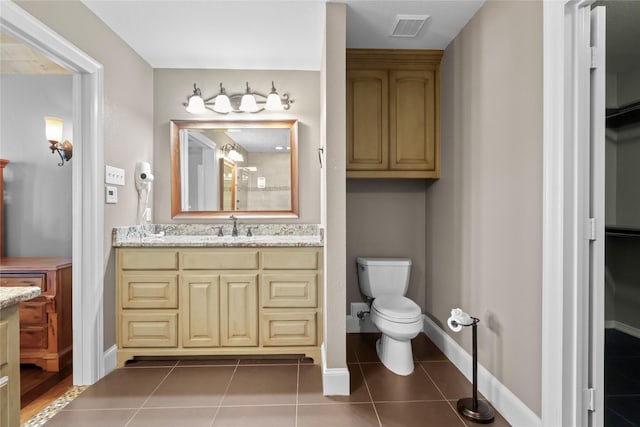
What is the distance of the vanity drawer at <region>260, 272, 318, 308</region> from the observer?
2410 mm

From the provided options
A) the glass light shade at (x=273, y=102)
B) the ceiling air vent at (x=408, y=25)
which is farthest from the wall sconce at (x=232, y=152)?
the ceiling air vent at (x=408, y=25)

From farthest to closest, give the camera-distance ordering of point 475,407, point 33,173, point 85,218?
1. point 33,173
2. point 85,218
3. point 475,407

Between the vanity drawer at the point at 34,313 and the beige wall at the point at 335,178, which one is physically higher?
the beige wall at the point at 335,178

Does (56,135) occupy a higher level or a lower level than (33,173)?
higher

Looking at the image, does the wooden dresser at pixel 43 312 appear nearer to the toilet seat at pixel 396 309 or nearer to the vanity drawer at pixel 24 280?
the vanity drawer at pixel 24 280

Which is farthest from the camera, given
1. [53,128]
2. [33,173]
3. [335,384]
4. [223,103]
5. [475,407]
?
[223,103]

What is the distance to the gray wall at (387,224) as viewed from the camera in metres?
2.96

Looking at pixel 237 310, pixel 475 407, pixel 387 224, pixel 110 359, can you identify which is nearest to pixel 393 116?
pixel 387 224

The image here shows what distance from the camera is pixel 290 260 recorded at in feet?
7.91

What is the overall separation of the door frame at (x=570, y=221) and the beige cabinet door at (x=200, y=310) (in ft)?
6.59

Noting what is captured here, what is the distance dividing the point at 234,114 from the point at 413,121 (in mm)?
1560

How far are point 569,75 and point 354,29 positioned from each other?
4.66 feet

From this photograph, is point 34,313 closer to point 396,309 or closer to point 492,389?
point 396,309

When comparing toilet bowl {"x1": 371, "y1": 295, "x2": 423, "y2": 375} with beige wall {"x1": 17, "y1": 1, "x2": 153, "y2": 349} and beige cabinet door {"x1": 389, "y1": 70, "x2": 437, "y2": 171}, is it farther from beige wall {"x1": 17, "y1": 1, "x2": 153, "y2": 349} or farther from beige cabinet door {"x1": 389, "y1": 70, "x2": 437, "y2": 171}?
beige wall {"x1": 17, "y1": 1, "x2": 153, "y2": 349}
